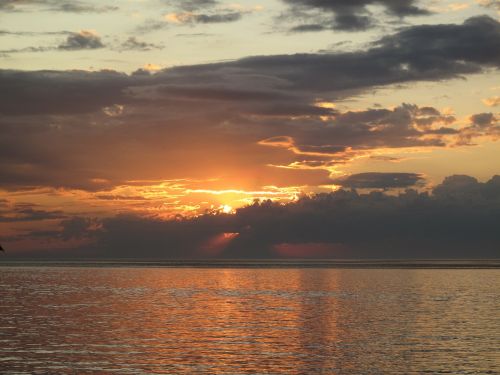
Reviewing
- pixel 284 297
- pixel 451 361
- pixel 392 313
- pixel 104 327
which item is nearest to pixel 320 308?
pixel 392 313

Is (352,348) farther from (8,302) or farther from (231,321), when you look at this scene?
(8,302)

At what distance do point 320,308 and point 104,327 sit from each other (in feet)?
98.4

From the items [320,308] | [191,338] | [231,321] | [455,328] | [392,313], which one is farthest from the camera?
[320,308]

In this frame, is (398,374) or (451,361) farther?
(451,361)

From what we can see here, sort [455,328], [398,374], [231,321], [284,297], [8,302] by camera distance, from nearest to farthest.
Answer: [398,374], [455,328], [231,321], [8,302], [284,297]

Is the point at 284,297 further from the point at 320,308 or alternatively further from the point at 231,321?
the point at 231,321

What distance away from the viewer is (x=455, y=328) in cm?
6275

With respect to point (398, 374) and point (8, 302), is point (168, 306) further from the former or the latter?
point (398, 374)

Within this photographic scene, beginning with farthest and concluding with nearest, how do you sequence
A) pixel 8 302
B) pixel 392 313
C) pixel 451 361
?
pixel 8 302 < pixel 392 313 < pixel 451 361

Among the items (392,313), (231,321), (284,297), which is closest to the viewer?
(231,321)

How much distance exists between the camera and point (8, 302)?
92.4m

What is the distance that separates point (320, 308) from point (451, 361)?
3915 centimetres

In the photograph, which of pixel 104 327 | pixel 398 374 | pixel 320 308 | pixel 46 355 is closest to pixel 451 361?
→ pixel 398 374

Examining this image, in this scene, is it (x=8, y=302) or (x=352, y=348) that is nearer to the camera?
(x=352, y=348)
